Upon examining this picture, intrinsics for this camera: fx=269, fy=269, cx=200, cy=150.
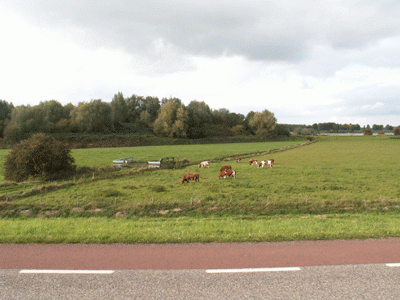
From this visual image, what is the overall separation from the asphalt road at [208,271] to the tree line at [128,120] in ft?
314

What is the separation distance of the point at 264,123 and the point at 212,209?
131 metres

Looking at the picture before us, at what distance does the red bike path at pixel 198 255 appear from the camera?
7.60 m

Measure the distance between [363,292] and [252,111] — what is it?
562ft

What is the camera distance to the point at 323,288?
20.5ft

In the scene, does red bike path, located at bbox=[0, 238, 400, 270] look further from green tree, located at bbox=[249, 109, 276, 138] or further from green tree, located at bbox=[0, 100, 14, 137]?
green tree, located at bbox=[249, 109, 276, 138]

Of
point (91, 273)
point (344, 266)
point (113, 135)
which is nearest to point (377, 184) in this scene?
point (344, 266)

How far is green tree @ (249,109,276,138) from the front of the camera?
451ft

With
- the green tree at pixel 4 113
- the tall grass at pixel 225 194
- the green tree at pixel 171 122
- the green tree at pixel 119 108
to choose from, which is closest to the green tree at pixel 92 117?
the green tree at pixel 119 108

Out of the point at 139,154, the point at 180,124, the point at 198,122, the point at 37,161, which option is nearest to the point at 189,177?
the point at 37,161

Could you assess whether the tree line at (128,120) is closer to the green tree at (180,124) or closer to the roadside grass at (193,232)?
the green tree at (180,124)

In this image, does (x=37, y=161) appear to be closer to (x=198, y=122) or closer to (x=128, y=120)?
(x=198, y=122)

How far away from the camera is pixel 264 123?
141250mm

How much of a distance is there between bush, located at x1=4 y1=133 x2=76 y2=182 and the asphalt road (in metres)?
24.9

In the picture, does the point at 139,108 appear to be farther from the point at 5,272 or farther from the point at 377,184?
the point at 5,272
